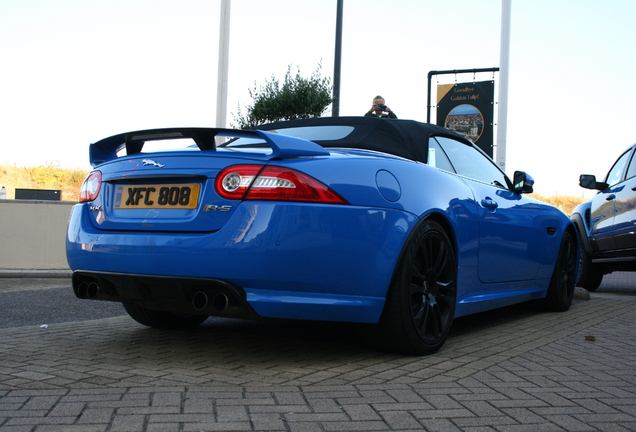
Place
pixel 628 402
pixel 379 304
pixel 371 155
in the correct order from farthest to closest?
pixel 371 155
pixel 379 304
pixel 628 402

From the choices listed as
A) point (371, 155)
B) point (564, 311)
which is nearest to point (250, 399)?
point (371, 155)

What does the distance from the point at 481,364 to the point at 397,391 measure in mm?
844

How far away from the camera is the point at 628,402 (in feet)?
Answer: 9.41

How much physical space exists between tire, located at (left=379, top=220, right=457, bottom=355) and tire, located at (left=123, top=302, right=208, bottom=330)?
158 cm

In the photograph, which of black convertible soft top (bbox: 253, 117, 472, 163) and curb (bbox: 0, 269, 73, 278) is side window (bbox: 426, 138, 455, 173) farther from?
curb (bbox: 0, 269, 73, 278)

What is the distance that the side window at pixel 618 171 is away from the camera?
801cm

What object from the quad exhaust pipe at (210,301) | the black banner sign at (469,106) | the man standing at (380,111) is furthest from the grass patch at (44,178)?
the quad exhaust pipe at (210,301)


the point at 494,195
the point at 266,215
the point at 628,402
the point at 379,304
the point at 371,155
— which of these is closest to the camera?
the point at 628,402

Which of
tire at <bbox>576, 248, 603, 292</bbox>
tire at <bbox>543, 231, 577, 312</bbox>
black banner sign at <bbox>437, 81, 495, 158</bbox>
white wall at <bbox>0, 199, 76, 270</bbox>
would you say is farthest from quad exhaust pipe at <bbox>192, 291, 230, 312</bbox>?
black banner sign at <bbox>437, 81, 495, 158</bbox>

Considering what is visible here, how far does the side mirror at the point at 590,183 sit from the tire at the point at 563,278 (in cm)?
197

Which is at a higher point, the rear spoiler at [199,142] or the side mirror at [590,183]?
the side mirror at [590,183]

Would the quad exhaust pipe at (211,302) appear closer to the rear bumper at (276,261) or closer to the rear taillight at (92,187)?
the rear bumper at (276,261)

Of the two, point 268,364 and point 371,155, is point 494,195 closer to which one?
point 371,155

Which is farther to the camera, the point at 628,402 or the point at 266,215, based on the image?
the point at 266,215
